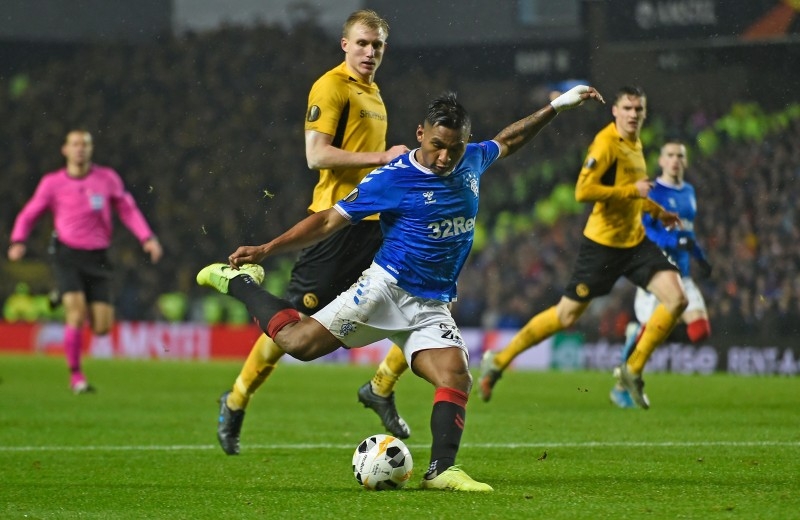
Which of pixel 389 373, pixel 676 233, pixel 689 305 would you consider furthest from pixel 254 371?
pixel 689 305

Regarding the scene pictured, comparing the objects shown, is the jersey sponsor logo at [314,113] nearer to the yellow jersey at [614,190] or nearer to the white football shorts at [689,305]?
the yellow jersey at [614,190]

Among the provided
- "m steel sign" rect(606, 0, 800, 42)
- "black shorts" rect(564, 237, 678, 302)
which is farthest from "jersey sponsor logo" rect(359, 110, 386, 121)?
"m steel sign" rect(606, 0, 800, 42)

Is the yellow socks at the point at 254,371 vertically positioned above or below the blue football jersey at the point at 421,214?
below

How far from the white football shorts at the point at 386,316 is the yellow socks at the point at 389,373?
5.16 feet

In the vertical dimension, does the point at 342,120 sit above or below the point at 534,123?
above

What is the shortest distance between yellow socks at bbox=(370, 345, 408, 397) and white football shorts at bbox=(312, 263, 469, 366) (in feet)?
5.16

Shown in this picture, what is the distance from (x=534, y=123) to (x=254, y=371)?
80.1 inches

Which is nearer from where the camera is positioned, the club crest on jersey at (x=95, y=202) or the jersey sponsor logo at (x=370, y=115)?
the jersey sponsor logo at (x=370, y=115)

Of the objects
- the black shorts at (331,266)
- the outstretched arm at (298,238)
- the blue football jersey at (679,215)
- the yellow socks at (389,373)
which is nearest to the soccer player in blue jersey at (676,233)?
the blue football jersey at (679,215)

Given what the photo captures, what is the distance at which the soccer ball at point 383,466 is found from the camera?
5.55 meters

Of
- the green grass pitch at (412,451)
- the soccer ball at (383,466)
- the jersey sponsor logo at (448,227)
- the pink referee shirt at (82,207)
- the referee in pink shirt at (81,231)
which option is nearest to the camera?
the green grass pitch at (412,451)

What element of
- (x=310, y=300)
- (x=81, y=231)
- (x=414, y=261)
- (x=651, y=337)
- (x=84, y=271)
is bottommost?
(x=651, y=337)

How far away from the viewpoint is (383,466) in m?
5.55

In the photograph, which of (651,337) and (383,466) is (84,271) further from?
(383,466)
